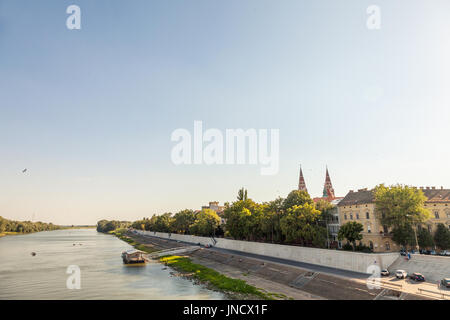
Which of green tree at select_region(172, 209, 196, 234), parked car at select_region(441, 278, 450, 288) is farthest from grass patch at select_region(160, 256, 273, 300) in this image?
green tree at select_region(172, 209, 196, 234)

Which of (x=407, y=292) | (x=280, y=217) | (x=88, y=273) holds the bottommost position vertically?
(x=88, y=273)

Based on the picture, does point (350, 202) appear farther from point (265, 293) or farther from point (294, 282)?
point (265, 293)

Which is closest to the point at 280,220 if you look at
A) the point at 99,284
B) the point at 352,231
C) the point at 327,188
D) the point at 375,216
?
the point at 352,231

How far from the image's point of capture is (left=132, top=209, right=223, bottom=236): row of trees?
4195 inches

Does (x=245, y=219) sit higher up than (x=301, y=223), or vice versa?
(x=301, y=223)

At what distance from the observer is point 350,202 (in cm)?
6931

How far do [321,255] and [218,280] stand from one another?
20.9 m

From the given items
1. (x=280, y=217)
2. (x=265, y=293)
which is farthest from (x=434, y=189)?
(x=265, y=293)

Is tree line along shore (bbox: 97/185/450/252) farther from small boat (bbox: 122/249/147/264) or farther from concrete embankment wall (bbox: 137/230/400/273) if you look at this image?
small boat (bbox: 122/249/147/264)

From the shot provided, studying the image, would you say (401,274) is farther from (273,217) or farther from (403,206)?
(273,217)

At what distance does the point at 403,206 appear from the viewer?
177 feet

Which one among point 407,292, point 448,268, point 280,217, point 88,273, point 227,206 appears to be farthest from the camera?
point 227,206

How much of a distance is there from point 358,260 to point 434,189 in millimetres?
34327

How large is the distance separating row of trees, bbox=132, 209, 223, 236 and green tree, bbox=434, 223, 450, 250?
6838 centimetres
